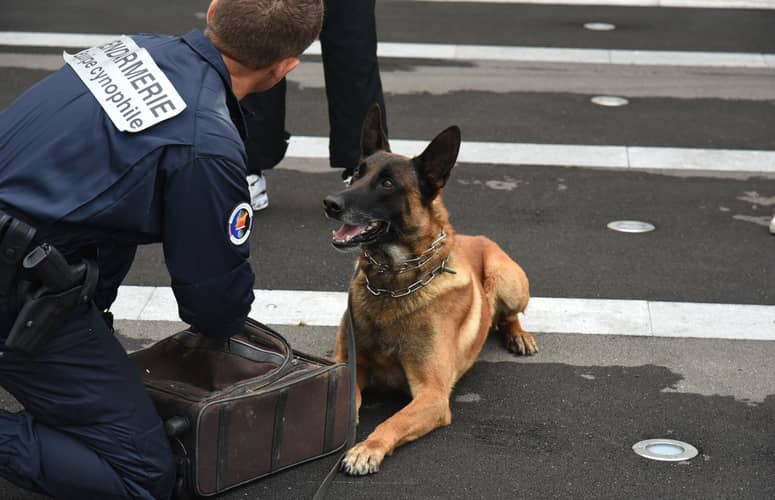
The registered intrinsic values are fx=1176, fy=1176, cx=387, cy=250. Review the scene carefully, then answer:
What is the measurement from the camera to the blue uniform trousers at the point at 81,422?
356 cm

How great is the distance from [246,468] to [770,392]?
2244 millimetres

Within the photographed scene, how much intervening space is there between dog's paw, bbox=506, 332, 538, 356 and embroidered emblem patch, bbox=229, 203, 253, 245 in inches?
79.2

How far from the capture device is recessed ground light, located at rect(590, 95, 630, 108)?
9320 mm

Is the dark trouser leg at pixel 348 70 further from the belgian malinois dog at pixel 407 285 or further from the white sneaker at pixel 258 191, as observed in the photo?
the belgian malinois dog at pixel 407 285

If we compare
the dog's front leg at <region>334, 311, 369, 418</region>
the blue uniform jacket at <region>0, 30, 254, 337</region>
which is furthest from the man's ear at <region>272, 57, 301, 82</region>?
the dog's front leg at <region>334, 311, 369, 418</region>

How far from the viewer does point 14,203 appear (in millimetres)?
3375

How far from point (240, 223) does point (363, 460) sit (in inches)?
44.4

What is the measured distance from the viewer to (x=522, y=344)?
528cm

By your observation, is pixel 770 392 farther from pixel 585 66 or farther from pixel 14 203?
pixel 585 66

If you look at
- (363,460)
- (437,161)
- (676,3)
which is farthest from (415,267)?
(676,3)

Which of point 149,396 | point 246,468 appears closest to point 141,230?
point 149,396

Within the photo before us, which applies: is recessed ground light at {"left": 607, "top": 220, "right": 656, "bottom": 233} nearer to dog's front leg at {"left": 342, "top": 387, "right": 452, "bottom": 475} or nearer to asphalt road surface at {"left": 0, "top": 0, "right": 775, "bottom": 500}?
asphalt road surface at {"left": 0, "top": 0, "right": 775, "bottom": 500}

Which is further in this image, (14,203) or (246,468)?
(246,468)

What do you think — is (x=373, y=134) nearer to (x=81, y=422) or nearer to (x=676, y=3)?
(x=81, y=422)
